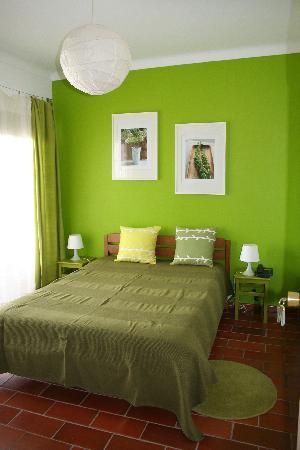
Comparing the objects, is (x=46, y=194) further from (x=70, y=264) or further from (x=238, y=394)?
(x=238, y=394)

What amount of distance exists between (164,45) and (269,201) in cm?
203

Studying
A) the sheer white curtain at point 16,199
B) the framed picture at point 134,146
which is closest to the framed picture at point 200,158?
the framed picture at point 134,146

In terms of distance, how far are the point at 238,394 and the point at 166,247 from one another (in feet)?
7.21

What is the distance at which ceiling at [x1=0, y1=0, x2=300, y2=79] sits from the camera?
3053 mm

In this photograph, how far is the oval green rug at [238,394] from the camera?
8.01 ft

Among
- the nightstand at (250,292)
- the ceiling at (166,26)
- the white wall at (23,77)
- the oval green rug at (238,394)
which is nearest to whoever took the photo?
the oval green rug at (238,394)

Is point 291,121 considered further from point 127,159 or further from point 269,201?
point 127,159

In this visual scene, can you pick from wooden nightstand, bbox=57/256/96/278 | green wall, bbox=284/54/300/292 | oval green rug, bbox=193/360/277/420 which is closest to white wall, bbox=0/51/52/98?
wooden nightstand, bbox=57/256/96/278

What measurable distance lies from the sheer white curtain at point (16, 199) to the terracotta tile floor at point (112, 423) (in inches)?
69.0

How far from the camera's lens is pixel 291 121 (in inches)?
159

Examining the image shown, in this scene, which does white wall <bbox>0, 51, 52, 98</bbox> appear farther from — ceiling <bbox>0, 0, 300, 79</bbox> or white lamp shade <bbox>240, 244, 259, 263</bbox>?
white lamp shade <bbox>240, 244, 259, 263</bbox>

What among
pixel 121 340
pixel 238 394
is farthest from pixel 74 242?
pixel 238 394

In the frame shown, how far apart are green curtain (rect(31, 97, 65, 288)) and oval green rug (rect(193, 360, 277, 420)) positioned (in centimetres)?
263

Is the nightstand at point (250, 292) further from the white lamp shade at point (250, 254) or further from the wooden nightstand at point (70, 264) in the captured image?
the wooden nightstand at point (70, 264)
